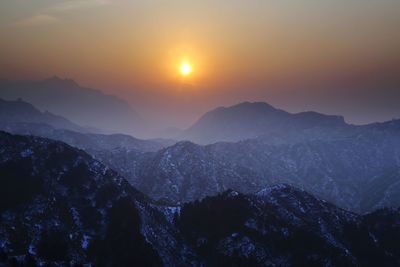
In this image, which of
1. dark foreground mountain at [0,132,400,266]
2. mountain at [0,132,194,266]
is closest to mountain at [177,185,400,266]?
dark foreground mountain at [0,132,400,266]

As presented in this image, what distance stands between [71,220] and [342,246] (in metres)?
125

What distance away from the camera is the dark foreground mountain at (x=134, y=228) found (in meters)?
151

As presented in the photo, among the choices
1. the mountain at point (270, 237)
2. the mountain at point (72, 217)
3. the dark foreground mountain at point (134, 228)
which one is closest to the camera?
the mountain at point (72, 217)

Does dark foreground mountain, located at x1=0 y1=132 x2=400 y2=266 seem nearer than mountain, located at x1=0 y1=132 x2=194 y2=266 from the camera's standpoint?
No

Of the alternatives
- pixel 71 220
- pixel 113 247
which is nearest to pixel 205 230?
pixel 113 247

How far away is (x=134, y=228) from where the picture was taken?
167 meters

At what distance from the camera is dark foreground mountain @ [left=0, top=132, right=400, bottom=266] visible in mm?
151375

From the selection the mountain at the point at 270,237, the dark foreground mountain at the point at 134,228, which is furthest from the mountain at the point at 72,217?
the mountain at the point at 270,237

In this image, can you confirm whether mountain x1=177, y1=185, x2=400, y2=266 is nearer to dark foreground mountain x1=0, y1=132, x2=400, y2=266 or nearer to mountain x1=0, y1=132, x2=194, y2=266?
dark foreground mountain x1=0, y1=132, x2=400, y2=266

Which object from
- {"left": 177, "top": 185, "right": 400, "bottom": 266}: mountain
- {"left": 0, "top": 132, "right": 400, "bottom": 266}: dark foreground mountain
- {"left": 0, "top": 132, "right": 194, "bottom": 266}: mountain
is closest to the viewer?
{"left": 0, "top": 132, "right": 194, "bottom": 266}: mountain

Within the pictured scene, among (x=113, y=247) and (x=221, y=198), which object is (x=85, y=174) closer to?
(x=113, y=247)

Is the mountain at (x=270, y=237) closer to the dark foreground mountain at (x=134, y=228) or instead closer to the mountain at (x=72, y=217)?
the dark foreground mountain at (x=134, y=228)

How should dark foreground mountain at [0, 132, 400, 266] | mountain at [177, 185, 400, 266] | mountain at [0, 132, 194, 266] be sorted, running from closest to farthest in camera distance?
1. mountain at [0, 132, 194, 266]
2. dark foreground mountain at [0, 132, 400, 266]
3. mountain at [177, 185, 400, 266]

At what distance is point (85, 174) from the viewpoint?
19262cm
